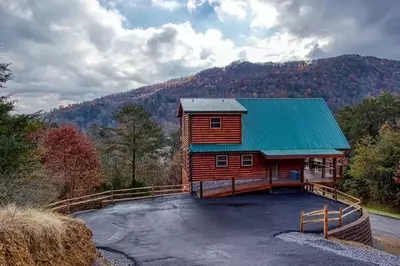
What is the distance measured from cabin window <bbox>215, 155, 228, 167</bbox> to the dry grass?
15.2 meters

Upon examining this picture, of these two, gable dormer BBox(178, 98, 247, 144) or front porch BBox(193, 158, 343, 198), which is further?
gable dormer BBox(178, 98, 247, 144)

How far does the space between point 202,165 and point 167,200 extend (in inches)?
→ 133

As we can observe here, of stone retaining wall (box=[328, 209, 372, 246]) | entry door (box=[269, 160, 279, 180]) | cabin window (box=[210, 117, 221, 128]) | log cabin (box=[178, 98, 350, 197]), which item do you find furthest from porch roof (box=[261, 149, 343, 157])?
stone retaining wall (box=[328, 209, 372, 246])

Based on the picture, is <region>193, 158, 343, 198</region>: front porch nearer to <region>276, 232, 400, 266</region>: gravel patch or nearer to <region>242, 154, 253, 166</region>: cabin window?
<region>242, 154, 253, 166</region>: cabin window

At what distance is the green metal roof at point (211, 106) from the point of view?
2344 centimetres

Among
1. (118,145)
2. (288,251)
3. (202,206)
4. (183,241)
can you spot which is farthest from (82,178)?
(288,251)

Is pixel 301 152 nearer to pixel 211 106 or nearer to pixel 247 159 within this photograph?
pixel 247 159

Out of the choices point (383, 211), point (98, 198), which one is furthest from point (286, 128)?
point (383, 211)

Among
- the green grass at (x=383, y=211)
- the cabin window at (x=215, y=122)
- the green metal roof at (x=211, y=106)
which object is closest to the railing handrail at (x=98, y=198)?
the cabin window at (x=215, y=122)

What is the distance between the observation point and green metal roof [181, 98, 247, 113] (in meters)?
23.4

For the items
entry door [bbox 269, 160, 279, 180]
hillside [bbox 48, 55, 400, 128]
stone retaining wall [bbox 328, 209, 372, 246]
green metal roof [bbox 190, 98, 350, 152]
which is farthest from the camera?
hillside [bbox 48, 55, 400, 128]

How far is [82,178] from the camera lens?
26.5 meters

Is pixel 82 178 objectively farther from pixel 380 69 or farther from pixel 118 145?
pixel 380 69

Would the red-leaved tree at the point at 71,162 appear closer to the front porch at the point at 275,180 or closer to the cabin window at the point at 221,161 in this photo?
the front porch at the point at 275,180
